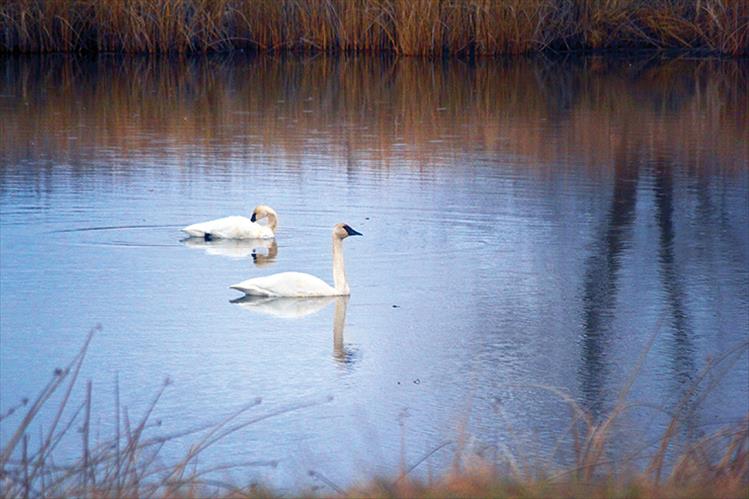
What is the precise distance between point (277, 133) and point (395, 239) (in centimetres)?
612

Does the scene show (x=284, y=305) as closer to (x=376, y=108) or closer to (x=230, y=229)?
(x=230, y=229)

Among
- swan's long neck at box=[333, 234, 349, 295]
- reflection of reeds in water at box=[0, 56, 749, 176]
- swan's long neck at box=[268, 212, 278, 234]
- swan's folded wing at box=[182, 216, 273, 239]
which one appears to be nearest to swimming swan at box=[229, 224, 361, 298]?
swan's long neck at box=[333, 234, 349, 295]

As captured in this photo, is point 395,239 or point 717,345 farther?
point 395,239

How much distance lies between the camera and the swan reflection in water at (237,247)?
9891 millimetres

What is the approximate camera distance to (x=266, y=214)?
10.3 meters

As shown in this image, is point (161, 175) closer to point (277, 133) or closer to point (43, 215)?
point (43, 215)

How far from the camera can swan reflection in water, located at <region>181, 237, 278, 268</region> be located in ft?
32.4

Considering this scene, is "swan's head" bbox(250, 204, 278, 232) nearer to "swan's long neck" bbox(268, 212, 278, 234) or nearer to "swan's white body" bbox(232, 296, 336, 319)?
"swan's long neck" bbox(268, 212, 278, 234)

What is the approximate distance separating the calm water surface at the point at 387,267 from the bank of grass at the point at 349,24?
7.67 m

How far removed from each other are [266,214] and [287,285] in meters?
2.06

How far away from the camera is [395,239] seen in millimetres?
10070

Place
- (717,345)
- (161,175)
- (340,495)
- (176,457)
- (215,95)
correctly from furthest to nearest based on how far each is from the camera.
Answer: (215,95), (161,175), (717,345), (176,457), (340,495)

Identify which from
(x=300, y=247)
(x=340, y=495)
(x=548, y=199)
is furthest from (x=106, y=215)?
(x=340, y=495)

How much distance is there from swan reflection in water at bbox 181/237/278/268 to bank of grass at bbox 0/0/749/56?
1592 centimetres
